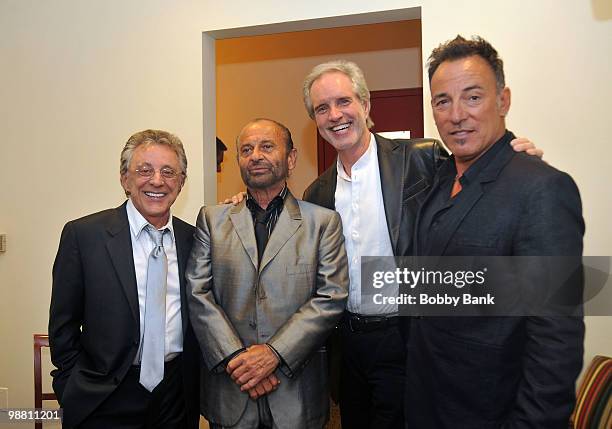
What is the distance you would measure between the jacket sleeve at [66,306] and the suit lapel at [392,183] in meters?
1.02

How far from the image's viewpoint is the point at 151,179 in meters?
1.66

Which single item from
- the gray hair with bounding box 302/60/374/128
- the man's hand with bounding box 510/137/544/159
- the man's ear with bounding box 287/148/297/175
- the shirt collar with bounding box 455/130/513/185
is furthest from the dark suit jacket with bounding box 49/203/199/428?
the man's hand with bounding box 510/137/544/159

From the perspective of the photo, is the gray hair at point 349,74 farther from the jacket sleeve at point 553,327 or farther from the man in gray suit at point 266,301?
the jacket sleeve at point 553,327

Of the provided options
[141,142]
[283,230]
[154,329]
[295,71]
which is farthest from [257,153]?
[295,71]

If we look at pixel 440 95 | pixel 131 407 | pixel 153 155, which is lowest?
pixel 131 407

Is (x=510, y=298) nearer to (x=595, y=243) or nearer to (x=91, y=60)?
(x=595, y=243)

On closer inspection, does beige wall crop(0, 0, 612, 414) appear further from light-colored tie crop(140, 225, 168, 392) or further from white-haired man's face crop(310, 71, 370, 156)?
light-colored tie crop(140, 225, 168, 392)

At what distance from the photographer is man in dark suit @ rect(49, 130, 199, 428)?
63.1 inches

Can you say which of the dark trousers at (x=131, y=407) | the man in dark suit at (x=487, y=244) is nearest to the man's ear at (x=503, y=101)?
the man in dark suit at (x=487, y=244)

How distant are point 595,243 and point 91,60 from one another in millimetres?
2679

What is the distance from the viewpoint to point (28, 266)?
2.90 metres

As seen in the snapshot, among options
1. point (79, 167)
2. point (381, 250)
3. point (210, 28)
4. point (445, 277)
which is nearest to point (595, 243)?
point (381, 250)

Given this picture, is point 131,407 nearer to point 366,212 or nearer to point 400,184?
point 366,212

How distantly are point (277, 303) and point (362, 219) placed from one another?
0.43m
